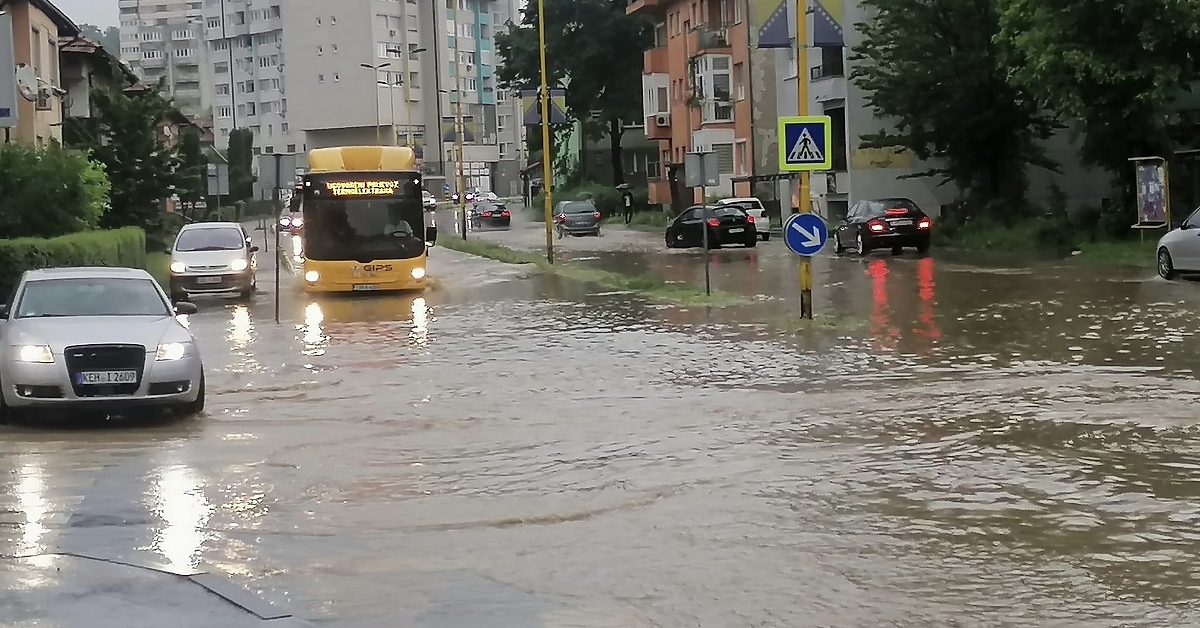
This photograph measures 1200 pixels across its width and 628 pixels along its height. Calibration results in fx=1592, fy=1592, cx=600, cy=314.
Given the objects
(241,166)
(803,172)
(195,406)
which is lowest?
(195,406)

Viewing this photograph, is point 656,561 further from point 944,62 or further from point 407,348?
point 944,62

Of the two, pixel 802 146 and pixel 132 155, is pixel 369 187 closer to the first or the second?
pixel 802 146

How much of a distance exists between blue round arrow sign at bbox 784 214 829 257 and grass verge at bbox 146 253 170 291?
18614mm

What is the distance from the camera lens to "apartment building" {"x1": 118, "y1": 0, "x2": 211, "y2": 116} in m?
184

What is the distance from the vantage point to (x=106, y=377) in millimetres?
14430

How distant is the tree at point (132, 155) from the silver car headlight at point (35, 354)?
32383 mm

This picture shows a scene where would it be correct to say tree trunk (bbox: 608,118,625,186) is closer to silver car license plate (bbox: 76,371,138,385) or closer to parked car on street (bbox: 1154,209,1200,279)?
parked car on street (bbox: 1154,209,1200,279)

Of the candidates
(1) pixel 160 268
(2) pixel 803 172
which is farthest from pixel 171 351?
(1) pixel 160 268

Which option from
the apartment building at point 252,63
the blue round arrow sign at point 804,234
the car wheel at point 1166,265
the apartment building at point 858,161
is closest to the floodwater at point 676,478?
the blue round arrow sign at point 804,234

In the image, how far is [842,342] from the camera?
67.5 ft

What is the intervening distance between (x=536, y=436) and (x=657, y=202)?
74.6 m

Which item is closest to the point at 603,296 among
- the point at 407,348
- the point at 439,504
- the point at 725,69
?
the point at 407,348

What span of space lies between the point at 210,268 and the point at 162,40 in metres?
163

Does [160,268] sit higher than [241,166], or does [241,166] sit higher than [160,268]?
[241,166]
